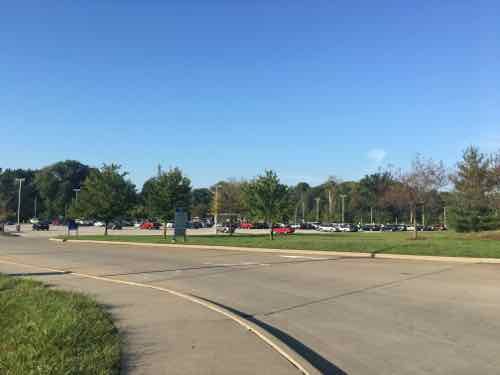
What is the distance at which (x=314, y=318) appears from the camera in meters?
9.06

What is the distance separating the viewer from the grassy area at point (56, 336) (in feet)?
17.9

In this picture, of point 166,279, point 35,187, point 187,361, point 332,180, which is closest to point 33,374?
point 187,361

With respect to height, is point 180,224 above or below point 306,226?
above

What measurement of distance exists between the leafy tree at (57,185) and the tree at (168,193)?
102250 millimetres

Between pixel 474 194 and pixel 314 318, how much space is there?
35.6 meters

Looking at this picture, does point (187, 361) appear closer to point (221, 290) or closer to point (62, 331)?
point (62, 331)

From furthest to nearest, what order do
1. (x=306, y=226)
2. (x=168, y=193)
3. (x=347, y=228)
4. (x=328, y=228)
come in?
(x=306, y=226), (x=328, y=228), (x=347, y=228), (x=168, y=193)

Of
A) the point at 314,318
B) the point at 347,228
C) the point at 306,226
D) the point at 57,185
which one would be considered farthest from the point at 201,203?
the point at 314,318

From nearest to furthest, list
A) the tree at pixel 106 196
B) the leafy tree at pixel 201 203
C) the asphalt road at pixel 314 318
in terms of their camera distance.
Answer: the asphalt road at pixel 314 318
the tree at pixel 106 196
the leafy tree at pixel 201 203

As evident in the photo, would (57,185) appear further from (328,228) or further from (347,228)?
(347,228)

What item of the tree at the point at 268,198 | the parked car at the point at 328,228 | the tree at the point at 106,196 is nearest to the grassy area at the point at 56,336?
the tree at the point at 268,198

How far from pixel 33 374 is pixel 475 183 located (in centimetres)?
4066

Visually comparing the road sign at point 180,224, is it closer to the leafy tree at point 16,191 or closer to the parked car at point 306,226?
the parked car at point 306,226

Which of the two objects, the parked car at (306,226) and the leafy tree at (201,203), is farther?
the leafy tree at (201,203)
